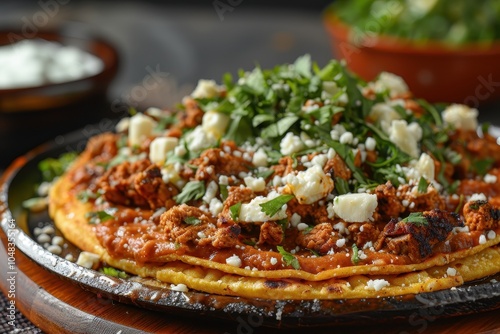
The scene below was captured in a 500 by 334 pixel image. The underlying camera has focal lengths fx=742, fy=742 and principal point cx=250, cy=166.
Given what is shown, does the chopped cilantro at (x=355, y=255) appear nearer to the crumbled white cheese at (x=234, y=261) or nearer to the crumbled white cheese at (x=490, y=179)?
the crumbled white cheese at (x=234, y=261)

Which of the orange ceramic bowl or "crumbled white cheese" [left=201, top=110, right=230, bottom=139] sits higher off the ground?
"crumbled white cheese" [left=201, top=110, right=230, bottom=139]

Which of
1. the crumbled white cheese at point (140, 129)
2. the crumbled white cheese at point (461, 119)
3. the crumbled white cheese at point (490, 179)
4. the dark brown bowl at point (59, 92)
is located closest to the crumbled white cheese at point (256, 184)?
the crumbled white cheese at point (140, 129)

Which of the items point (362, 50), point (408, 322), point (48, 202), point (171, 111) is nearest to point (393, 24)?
point (362, 50)

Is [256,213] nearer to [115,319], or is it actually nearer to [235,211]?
[235,211]

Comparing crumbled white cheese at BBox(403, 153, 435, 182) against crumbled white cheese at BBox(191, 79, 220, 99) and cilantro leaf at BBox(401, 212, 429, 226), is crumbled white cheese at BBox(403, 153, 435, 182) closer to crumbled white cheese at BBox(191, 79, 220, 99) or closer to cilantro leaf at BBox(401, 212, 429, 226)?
cilantro leaf at BBox(401, 212, 429, 226)

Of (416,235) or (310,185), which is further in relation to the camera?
(310,185)

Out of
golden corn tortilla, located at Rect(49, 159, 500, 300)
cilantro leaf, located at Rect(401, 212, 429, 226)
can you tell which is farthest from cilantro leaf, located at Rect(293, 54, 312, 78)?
golden corn tortilla, located at Rect(49, 159, 500, 300)

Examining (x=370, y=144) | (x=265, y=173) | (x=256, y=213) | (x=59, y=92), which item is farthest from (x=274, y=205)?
(x=59, y=92)
